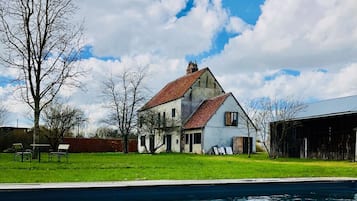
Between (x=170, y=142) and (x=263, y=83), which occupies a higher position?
(x=263, y=83)

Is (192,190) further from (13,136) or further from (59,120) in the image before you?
(59,120)

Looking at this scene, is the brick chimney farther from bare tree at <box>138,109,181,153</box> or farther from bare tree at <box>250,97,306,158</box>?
bare tree at <box>250,97,306,158</box>

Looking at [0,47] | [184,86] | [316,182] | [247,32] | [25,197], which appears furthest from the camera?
[184,86]

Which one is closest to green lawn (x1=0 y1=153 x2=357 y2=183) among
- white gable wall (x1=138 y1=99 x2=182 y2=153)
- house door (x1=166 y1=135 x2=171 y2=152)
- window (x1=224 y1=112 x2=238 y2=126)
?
window (x1=224 y1=112 x2=238 y2=126)

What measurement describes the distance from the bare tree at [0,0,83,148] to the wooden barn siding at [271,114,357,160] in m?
14.2

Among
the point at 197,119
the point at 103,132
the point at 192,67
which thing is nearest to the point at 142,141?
the point at 192,67

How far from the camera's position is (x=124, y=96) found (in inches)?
1430

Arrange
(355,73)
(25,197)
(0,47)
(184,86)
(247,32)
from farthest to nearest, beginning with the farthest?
(184,86) < (355,73) < (0,47) < (247,32) < (25,197)

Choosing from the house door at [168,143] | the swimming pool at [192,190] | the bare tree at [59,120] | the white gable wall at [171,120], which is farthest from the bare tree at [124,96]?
the swimming pool at [192,190]

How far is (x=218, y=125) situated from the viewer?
3231 cm

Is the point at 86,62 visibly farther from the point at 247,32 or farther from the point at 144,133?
the point at 144,133

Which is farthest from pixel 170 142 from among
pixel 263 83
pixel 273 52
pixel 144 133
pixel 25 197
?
pixel 25 197

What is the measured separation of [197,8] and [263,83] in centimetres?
909

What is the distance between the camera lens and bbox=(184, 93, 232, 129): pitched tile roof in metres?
32.0
